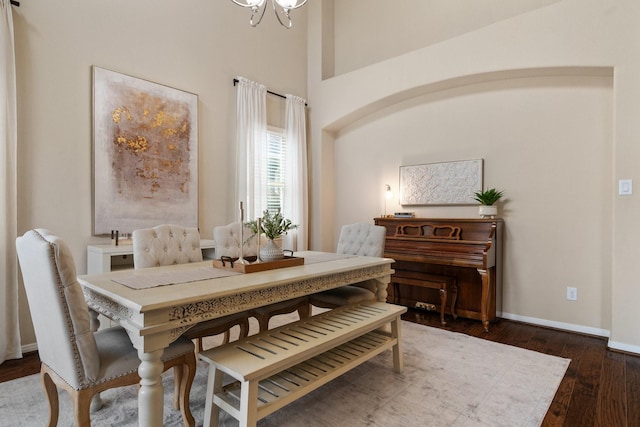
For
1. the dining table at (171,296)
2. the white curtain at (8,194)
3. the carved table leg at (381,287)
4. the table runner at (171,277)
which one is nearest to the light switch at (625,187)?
the carved table leg at (381,287)

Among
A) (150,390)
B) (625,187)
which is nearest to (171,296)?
(150,390)

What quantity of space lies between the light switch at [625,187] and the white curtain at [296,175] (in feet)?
11.5

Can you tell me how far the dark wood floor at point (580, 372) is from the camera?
2.04 m

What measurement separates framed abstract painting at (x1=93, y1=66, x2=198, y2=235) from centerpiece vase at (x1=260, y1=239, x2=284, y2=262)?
177 centimetres

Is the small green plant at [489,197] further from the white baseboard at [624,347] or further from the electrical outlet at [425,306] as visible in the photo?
the white baseboard at [624,347]

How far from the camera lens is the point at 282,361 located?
1.72 meters

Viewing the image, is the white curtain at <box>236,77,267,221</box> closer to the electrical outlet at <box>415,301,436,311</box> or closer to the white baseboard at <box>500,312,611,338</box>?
the electrical outlet at <box>415,301,436,311</box>

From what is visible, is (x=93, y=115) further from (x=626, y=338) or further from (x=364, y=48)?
(x=626, y=338)

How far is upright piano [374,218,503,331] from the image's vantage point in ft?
11.8

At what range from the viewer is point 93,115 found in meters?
3.25

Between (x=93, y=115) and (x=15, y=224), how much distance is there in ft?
3.74

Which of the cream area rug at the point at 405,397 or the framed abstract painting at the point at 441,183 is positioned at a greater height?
the framed abstract painting at the point at 441,183

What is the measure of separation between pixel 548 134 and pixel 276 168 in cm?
324

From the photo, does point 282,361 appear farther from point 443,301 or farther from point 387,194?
point 387,194
